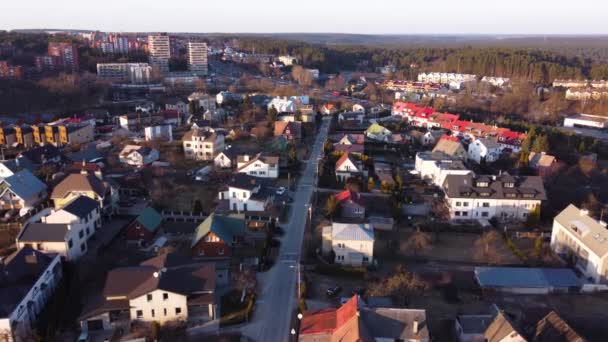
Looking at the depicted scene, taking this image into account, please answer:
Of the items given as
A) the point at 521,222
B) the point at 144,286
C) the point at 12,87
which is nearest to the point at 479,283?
the point at 521,222

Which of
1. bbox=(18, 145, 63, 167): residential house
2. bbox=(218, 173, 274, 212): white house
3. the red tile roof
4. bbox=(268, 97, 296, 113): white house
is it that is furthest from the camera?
bbox=(268, 97, 296, 113): white house

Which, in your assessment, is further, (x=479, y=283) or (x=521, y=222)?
(x=521, y=222)

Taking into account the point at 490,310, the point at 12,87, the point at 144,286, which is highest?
the point at 12,87

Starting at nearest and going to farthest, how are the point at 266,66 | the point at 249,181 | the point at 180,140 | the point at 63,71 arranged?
the point at 249,181, the point at 180,140, the point at 63,71, the point at 266,66

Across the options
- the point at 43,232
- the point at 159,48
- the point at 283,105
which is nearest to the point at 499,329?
the point at 43,232

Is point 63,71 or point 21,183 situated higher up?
point 63,71

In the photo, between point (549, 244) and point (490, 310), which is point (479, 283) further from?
point (549, 244)

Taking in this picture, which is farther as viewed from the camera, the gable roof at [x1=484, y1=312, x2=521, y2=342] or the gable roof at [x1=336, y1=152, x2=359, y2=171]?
the gable roof at [x1=336, y1=152, x2=359, y2=171]

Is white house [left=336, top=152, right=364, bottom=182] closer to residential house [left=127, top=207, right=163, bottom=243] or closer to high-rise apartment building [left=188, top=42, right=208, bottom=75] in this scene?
residential house [left=127, top=207, right=163, bottom=243]

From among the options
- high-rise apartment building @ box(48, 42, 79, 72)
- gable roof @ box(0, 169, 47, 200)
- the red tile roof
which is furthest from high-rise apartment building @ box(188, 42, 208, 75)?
the red tile roof
